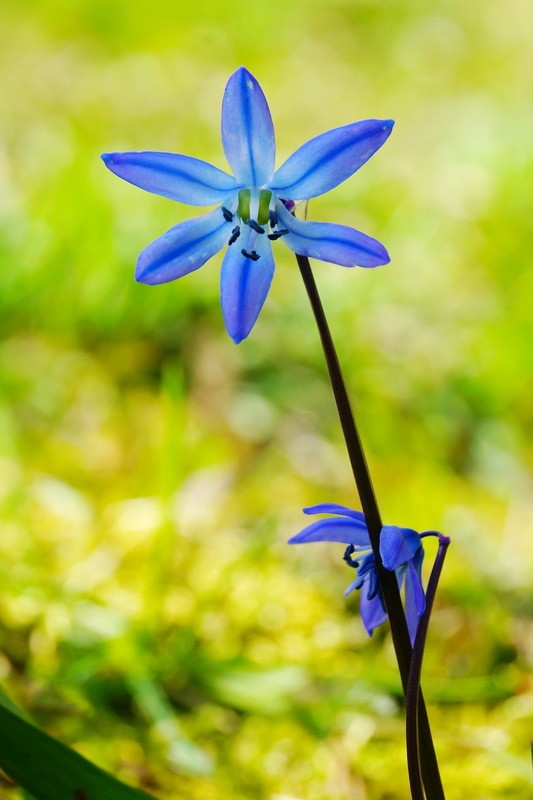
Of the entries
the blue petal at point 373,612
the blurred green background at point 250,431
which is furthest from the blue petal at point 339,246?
the blurred green background at point 250,431

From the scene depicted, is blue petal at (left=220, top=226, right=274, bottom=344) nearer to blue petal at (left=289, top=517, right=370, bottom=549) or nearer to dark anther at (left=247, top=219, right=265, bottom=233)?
dark anther at (left=247, top=219, right=265, bottom=233)

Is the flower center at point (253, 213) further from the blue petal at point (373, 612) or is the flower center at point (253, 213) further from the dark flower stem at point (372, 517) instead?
the blue petal at point (373, 612)

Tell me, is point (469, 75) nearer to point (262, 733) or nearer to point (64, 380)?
point (64, 380)

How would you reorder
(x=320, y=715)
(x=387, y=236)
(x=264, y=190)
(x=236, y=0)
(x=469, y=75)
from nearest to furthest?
(x=264, y=190) < (x=320, y=715) < (x=387, y=236) < (x=469, y=75) < (x=236, y=0)

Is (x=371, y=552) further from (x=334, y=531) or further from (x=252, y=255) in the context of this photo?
(x=252, y=255)

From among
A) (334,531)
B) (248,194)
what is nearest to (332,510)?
(334,531)

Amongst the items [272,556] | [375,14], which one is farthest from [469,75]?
[272,556]

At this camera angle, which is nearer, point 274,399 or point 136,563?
point 136,563
